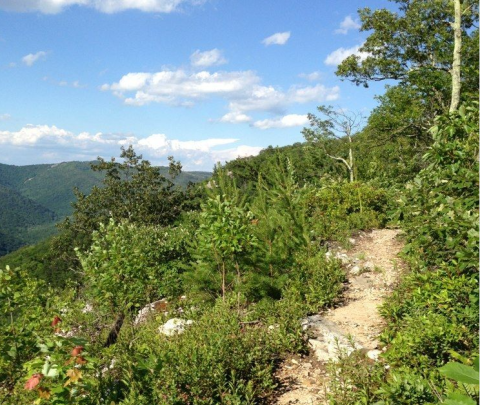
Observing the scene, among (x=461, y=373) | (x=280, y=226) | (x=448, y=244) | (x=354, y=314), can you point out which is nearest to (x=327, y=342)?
(x=354, y=314)

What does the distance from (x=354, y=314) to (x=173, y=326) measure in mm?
3459

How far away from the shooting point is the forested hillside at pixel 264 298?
397cm

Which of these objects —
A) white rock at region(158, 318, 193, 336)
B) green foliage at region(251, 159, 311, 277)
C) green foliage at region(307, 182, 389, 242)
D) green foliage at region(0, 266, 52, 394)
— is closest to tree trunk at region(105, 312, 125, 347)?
white rock at region(158, 318, 193, 336)

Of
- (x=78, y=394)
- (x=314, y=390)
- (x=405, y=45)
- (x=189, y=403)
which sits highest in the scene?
(x=405, y=45)

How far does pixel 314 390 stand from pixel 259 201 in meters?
4.75

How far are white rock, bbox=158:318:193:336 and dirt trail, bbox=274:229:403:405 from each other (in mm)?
1925

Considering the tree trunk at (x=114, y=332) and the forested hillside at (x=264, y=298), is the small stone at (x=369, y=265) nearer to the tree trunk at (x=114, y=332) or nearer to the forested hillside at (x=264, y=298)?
the forested hillside at (x=264, y=298)

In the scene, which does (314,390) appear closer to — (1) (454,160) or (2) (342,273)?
(1) (454,160)

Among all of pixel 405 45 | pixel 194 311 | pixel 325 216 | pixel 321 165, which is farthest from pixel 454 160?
pixel 321 165

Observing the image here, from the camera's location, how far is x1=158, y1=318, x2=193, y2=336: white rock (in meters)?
6.64

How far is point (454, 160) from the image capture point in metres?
4.35

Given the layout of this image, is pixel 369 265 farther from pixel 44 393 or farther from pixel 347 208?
pixel 44 393

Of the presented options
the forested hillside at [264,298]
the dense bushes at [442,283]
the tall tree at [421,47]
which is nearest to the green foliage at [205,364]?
the forested hillside at [264,298]

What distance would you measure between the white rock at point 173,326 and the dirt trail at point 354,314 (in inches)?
75.8
